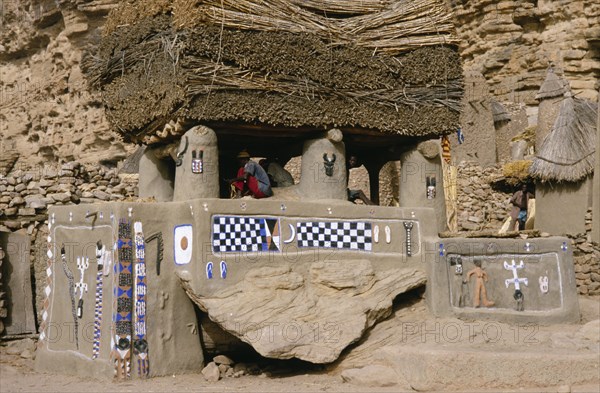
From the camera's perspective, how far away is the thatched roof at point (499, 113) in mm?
27562

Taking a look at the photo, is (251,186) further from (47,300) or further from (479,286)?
(479,286)

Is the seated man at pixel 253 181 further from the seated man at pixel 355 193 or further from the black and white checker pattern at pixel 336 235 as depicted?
the seated man at pixel 355 193

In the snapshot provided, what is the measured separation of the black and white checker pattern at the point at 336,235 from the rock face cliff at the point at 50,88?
2277 centimetres

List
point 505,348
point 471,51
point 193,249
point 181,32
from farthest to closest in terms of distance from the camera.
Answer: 1. point 471,51
2. point 181,32
3. point 193,249
4. point 505,348

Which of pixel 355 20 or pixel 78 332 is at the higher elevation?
pixel 355 20

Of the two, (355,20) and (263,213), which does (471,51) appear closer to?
(355,20)

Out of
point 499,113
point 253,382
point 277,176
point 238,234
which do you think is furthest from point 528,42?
point 253,382

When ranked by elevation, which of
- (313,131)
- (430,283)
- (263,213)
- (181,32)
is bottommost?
(430,283)

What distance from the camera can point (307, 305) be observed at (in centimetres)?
998

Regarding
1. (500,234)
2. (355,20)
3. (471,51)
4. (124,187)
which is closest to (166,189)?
(124,187)

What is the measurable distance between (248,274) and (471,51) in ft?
88.8

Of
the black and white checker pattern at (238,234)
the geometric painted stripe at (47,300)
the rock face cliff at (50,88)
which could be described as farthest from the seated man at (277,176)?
the rock face cliff at (50,88)

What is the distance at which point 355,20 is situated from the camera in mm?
11742

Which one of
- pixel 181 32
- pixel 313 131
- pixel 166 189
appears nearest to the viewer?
pixel 181 32
